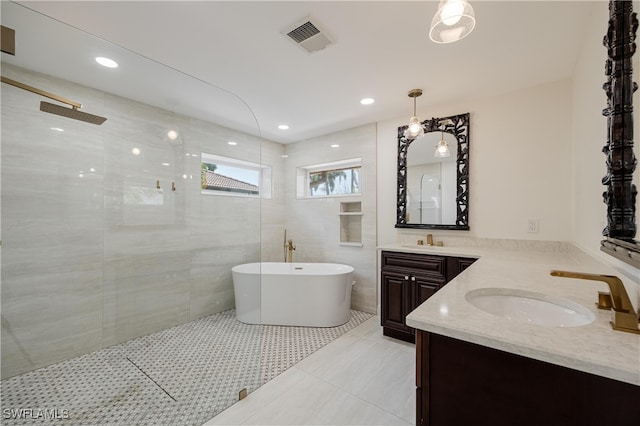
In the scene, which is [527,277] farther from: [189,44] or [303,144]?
[303,144]

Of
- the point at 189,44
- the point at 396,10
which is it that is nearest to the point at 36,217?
the point at 189,44

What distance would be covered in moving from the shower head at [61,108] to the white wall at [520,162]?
3373 millimetres

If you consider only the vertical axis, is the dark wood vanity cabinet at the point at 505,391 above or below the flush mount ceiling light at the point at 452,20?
below

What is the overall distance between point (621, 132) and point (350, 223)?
3027 millimetres

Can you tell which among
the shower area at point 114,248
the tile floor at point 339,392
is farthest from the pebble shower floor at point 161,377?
the tile floor at point 339,392

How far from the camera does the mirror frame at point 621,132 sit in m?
0.98

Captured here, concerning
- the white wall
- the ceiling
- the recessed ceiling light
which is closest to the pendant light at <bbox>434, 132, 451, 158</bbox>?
the white wall

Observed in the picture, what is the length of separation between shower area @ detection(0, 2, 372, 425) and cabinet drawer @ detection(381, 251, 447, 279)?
1020mm

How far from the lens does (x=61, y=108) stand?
7.59ft

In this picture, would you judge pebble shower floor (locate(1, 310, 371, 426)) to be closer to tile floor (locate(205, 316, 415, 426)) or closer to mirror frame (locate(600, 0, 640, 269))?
tile floor (locate(205, 316, 415, 426))

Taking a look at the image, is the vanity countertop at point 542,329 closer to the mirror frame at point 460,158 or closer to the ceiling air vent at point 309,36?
the mirror frame at point 460,158

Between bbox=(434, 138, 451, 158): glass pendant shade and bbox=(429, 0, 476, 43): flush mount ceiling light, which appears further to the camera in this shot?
bbox=(434, 138, 451, 158): glass pendant shade

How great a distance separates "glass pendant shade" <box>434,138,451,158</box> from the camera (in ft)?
9.51

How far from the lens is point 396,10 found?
1.55 meters
